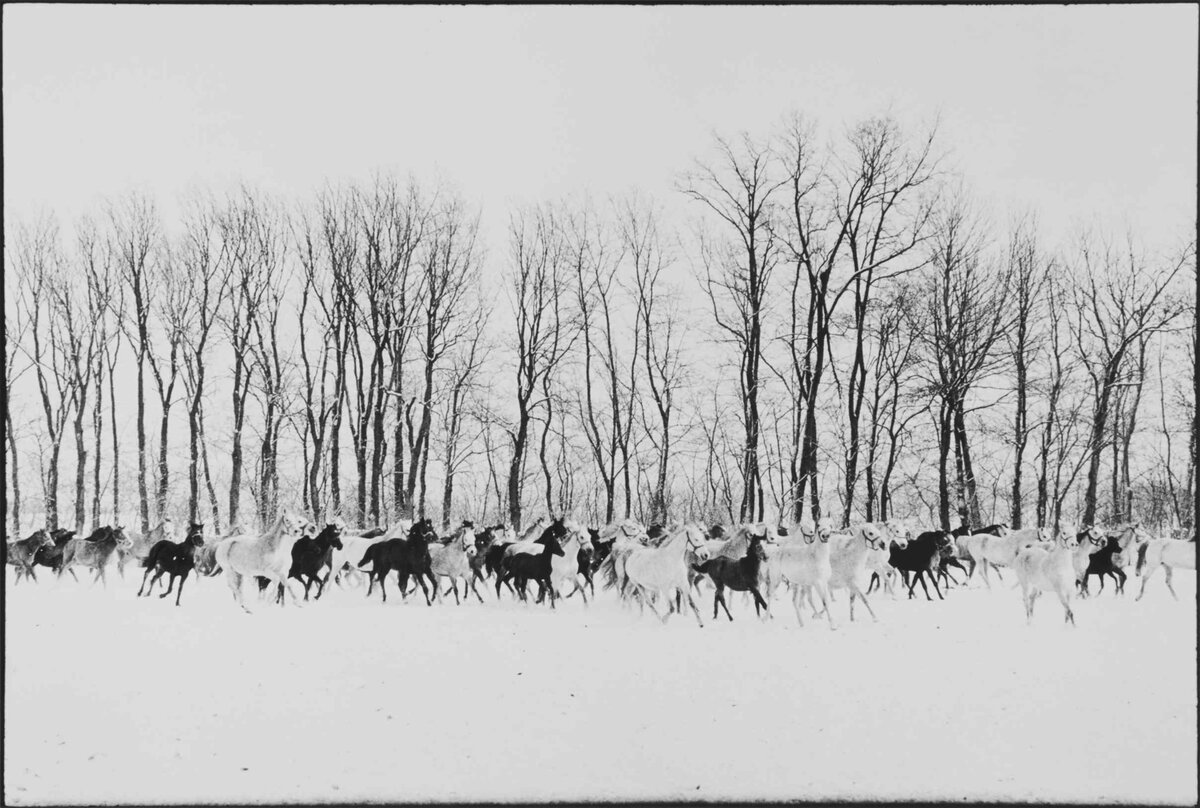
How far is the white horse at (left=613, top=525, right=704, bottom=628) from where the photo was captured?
1312 centimetres

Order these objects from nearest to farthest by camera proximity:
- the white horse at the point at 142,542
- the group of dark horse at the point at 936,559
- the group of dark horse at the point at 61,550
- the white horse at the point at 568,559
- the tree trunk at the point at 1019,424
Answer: the group of dark horse at the point at 936,559
the white horse at the point at 568,559
the group of dark horse at the point at 61,550
the white horse at the point at 142,542
the tree trunk at the point at 1019,424

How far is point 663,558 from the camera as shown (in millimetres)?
13367

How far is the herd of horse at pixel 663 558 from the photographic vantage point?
13.1 m

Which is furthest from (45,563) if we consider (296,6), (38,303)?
(296,6)

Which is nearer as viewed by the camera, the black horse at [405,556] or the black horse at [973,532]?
the black horse at [405,556]

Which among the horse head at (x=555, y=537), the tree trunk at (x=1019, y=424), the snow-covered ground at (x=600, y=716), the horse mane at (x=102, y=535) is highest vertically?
the tree trunk at (x=1019, y=424)

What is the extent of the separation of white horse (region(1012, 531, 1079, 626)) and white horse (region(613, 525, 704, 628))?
4.92 metres

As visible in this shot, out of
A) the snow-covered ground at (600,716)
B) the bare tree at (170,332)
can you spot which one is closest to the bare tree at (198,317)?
the bare tree at (170,332)

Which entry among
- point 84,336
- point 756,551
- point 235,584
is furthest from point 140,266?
point 756,551

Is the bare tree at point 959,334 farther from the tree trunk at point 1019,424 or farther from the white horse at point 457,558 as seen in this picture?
the white horse at point 457,558

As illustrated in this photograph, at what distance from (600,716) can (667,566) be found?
17.3ft

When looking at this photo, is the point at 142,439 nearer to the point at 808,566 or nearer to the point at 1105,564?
the point at 808,566

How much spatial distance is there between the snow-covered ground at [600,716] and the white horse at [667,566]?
6.11 feet

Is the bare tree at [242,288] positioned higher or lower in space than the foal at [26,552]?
higher
